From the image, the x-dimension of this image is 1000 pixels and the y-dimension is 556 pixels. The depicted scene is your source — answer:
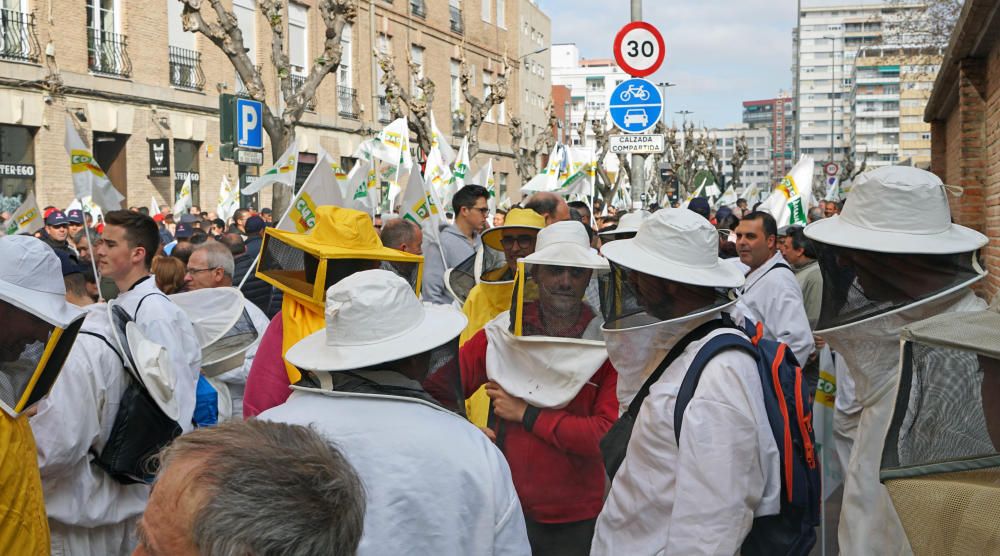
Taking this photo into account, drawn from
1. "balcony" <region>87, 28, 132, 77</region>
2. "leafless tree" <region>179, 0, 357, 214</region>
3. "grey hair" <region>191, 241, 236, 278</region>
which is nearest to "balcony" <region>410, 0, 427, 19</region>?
"balcony" <region>87, 28, 132, 77</region>

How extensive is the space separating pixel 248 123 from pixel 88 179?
4568 millimetres

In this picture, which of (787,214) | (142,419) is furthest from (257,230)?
(142,419)

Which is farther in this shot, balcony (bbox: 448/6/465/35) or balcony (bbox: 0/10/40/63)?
balcony (bbox: 448/6/465/35)

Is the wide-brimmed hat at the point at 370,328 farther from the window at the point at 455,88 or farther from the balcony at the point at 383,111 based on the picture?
the window at the point at 455,88

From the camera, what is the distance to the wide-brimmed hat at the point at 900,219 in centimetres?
312

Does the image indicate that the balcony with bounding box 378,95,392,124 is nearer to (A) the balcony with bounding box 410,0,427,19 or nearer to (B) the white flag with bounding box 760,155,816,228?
(A) the balcony with bounding box 410,0,427,19

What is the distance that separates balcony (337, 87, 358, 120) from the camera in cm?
3375

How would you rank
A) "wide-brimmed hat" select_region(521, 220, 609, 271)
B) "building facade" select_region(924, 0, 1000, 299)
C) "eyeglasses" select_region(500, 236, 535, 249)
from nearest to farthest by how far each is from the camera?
"wide-brimmed hat" select_region(521, 220, 609, 271), "eyeglasses" select_region(500, 236, 535, 249), "building facade" select_region(924, 0, 1000, 299)

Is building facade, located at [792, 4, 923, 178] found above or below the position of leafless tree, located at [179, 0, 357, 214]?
above

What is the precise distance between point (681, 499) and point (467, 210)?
6.26 meters

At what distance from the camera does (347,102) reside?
34.2 metres

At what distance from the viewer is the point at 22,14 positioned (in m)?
21.7

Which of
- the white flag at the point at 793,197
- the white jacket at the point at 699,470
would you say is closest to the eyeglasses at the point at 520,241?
the white jacket at the point at 699,470

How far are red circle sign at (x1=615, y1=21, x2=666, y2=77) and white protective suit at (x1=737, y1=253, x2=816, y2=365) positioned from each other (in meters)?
5.35
